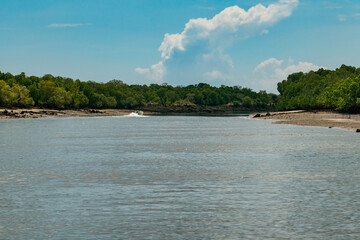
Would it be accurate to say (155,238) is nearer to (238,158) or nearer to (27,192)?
(27,192)

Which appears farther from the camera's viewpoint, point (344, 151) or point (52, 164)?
point (344, 151)

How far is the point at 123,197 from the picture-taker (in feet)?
74.6

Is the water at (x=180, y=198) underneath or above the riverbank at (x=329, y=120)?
underneath

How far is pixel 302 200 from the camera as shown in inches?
864

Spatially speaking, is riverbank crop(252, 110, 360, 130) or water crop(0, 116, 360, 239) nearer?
water crop(0, 116, 360, 239)

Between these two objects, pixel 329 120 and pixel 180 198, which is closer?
pixel 180 198

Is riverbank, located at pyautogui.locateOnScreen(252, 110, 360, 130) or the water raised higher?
riverbank, located at pyautogui.locateOnScreen(252, 110, 360, 130)

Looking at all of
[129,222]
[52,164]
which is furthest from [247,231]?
[52,164]

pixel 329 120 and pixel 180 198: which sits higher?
pixel 329 120

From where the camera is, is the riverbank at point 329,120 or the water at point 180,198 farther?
the riverbank at point 329,120

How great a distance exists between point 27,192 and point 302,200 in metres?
13.2

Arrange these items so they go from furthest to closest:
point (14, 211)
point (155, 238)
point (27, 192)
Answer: point (27, 192) < point (14, 211) < point (155, 238)

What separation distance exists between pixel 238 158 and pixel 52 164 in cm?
1498

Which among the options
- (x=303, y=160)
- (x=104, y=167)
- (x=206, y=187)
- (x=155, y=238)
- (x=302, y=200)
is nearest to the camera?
(x=155, y=238)
